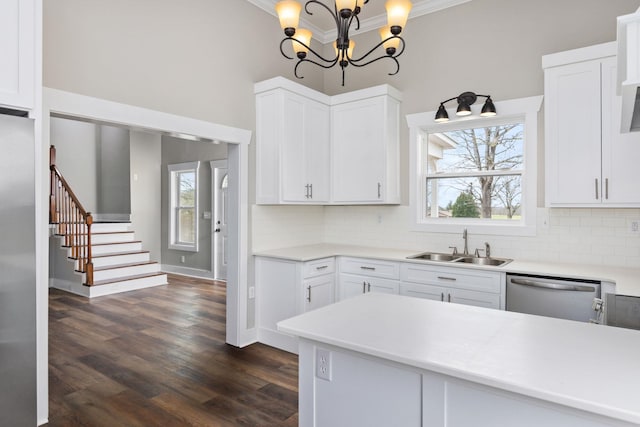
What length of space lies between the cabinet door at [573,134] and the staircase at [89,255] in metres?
6.09

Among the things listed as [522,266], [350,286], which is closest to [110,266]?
[350,286]

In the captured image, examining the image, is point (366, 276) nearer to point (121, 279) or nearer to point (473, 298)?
point (473, 298)

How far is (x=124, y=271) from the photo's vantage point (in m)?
6.62

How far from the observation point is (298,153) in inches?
160

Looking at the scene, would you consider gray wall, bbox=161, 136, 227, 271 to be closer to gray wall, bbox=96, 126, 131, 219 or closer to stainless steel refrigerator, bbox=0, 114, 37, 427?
gray wall, bbox=96, 126, 131, 219

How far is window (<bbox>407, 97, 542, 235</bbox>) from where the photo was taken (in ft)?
12.0

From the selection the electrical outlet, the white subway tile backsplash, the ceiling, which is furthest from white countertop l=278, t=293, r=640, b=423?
the ceiling

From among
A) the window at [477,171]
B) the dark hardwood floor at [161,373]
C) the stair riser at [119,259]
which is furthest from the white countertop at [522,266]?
the stair riser at [119,259]

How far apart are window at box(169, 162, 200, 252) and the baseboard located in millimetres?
382

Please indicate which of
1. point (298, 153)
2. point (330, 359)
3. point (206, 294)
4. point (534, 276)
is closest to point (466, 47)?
point (298, 153)

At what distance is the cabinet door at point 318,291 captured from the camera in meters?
3.73

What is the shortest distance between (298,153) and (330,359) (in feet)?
9.13

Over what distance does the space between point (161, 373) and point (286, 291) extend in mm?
1248

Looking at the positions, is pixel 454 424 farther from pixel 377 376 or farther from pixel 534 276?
pixel 534 276
